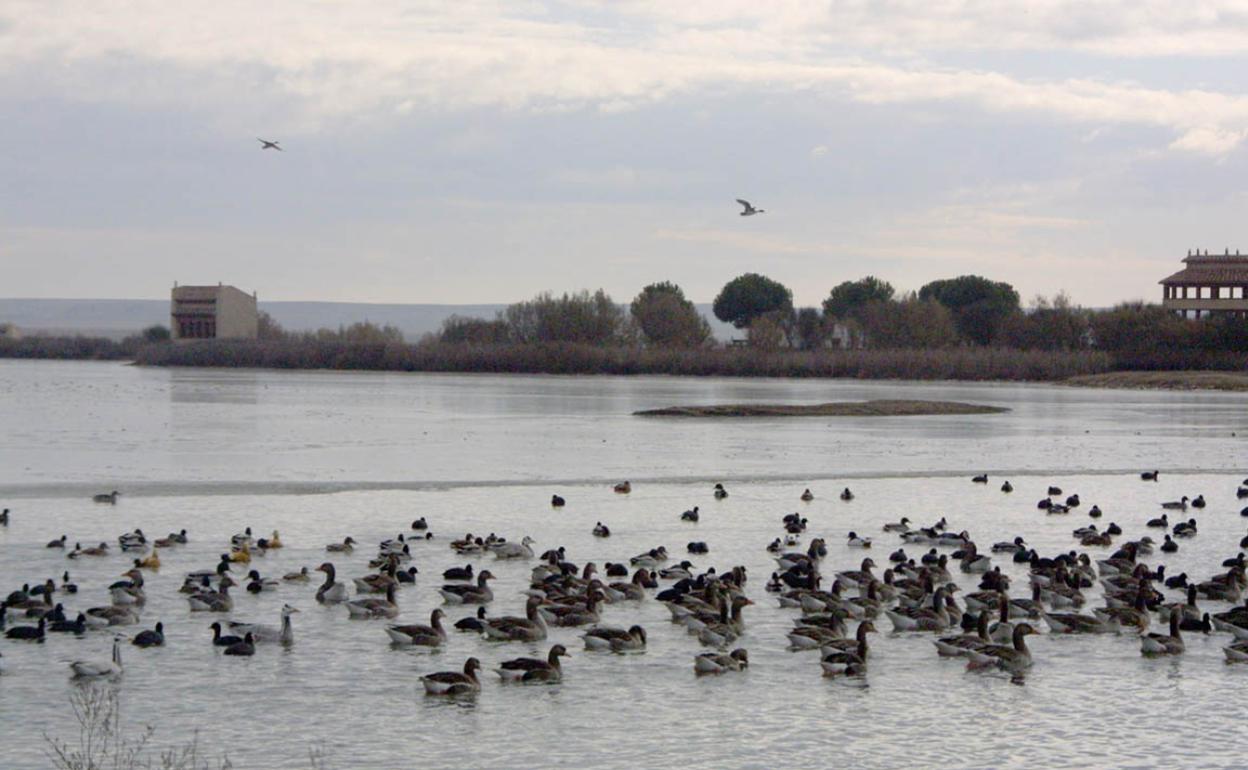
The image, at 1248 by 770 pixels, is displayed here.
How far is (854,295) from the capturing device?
143250mm

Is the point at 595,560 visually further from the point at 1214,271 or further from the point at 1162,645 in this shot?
the point at 1214,271

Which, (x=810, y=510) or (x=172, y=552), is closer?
(x=172, y=552)

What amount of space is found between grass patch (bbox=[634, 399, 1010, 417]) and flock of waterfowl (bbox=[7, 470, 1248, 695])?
33660mm

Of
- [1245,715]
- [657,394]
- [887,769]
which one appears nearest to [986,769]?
[887,769]

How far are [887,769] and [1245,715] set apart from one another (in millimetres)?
3499

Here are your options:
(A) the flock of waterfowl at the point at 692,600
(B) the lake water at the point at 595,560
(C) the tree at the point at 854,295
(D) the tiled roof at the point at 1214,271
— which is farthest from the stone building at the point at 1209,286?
(A) the flock of waterfowl at the point at 692,600

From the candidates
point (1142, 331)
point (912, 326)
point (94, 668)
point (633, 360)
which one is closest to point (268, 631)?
point (94, 668)

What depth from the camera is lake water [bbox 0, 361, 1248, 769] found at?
Result: 12.9 metres

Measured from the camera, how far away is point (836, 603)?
57.9 ft

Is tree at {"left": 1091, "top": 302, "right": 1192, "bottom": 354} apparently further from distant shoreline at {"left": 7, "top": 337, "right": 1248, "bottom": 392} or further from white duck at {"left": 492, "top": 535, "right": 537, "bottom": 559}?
white duck at {"left": 492, "top": 535, "right": 537, "bottom": 559}

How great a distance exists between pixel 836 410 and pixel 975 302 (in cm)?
7724

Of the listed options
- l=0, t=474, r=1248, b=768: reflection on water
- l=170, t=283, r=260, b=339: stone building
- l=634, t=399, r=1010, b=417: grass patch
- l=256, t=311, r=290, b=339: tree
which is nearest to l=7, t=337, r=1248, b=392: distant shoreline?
l=170, t=283, r=260, b=339: stone building

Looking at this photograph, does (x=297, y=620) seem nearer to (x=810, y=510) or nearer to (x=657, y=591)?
(x=657, y=591)

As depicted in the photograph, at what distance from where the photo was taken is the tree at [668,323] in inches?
5094
